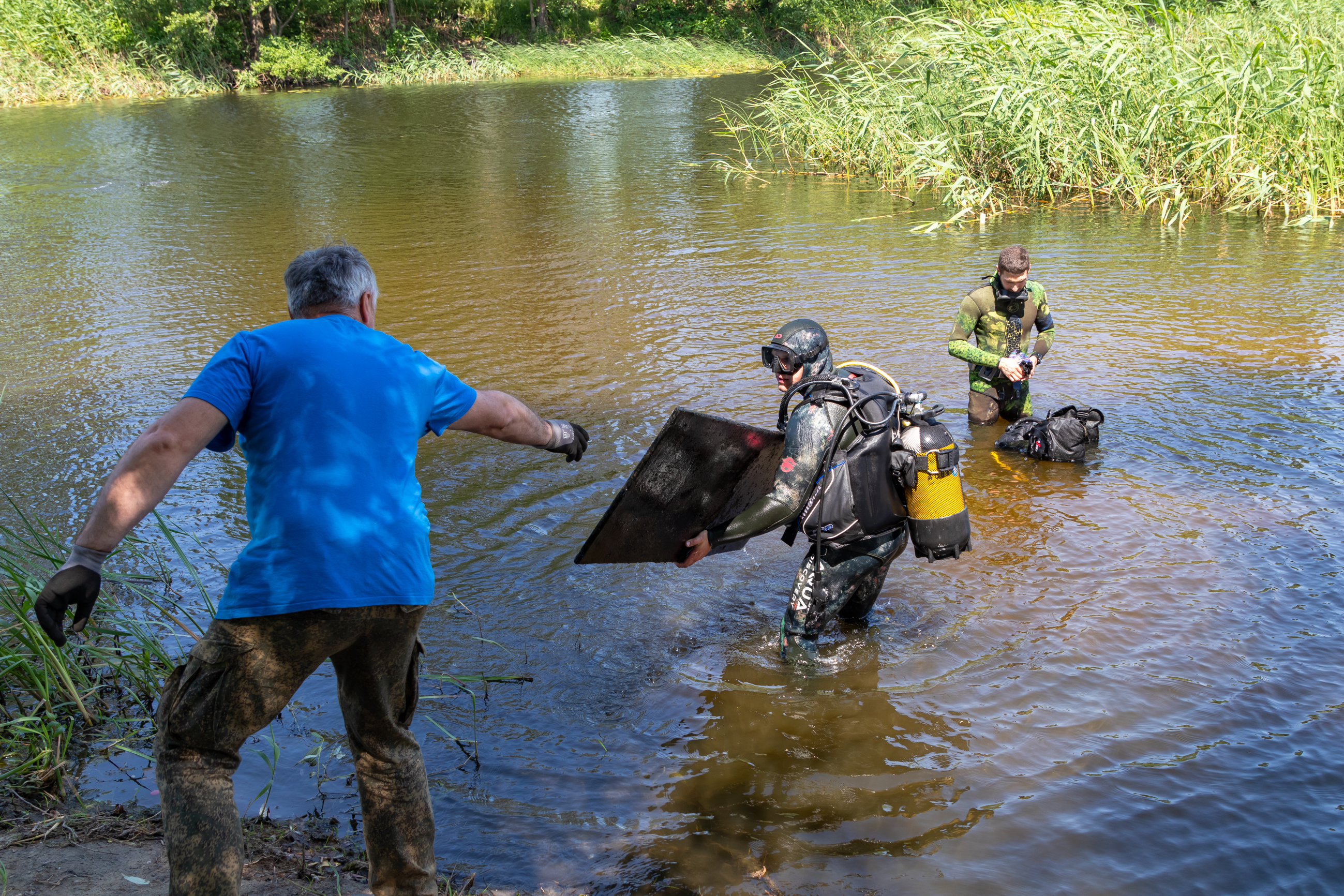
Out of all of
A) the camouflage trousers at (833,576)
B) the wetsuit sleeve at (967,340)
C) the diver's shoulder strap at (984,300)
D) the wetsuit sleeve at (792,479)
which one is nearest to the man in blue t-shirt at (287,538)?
the wetsuit sleeve at (792,479)

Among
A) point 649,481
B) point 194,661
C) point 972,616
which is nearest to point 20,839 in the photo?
point 194,661

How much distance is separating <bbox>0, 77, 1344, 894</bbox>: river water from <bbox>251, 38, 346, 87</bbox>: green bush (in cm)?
2832

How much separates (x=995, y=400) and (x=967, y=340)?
530 mm

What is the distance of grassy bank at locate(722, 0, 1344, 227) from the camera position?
1179 cm

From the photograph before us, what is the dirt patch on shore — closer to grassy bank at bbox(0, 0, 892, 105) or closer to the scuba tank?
the scuba tank

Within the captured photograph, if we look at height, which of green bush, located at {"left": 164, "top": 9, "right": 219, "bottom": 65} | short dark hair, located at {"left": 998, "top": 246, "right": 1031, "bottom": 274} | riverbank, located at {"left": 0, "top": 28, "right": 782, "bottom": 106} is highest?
green bush, located at {"left": 164, "top": 9, "right": 219, "bottom": 65}

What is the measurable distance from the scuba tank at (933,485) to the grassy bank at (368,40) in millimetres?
29682

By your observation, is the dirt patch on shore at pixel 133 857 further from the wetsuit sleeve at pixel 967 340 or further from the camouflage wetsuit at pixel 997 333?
the camouflage wetsuit at pixel 997 333

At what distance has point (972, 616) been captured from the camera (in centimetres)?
512

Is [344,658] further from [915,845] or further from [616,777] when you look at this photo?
[915,845]

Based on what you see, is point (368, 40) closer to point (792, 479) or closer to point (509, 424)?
point (792, 479)

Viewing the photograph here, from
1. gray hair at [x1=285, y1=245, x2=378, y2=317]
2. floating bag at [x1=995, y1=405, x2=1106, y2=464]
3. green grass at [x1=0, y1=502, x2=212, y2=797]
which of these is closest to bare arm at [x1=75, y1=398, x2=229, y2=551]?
gray hair at [x1=285, y1=245, x2=378, y2=317]

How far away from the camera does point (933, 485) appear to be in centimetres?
414

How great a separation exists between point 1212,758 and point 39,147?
26.8m
